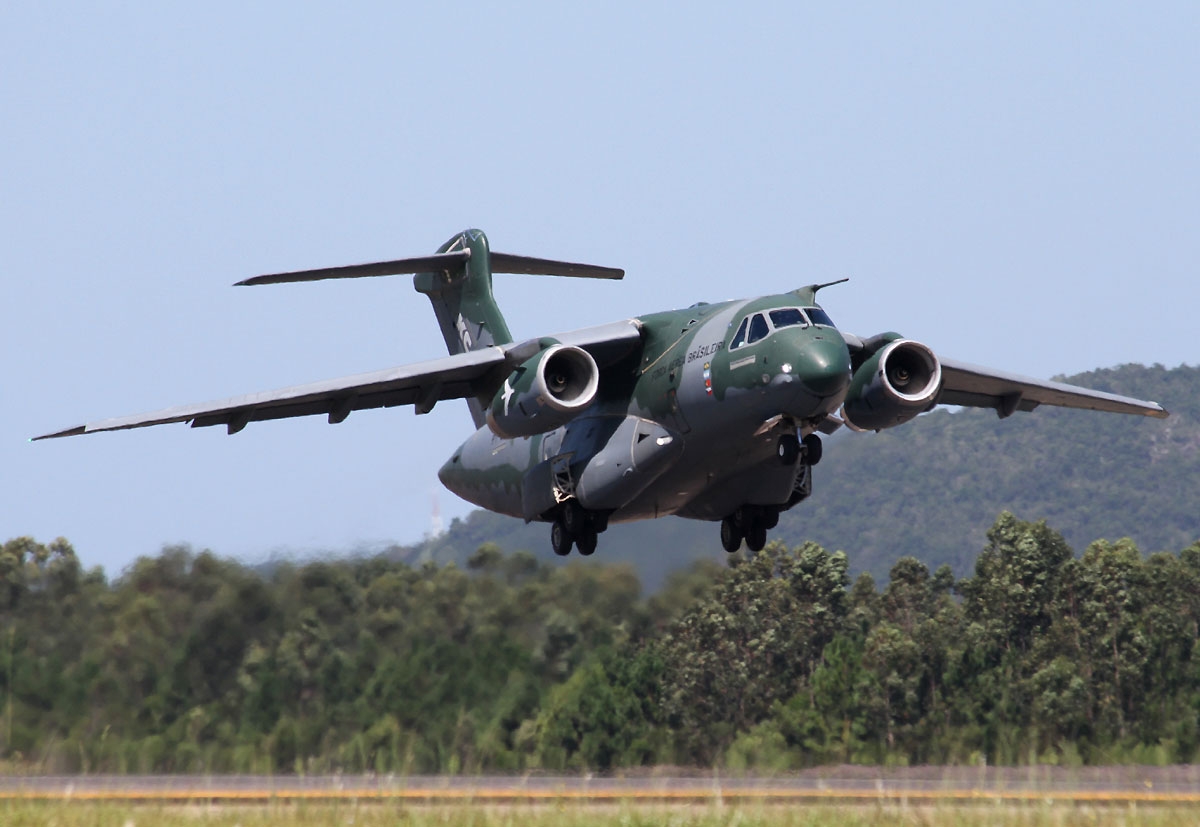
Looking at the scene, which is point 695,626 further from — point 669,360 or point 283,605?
point 669,360

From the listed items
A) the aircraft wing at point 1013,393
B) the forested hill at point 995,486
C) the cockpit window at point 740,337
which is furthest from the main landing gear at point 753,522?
the forested hill at point 995,486

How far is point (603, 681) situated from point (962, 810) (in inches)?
513

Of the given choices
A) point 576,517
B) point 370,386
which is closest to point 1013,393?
point 576,517

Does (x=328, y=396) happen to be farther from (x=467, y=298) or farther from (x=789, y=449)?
(x=789, y=449)

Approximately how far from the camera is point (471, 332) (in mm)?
20594

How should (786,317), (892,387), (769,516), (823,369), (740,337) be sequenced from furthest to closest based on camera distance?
(769,516) → (892,387) → (740,337) → (786,317) → (823,369)

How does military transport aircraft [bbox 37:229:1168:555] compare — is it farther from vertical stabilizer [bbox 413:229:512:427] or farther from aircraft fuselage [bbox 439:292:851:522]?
vertical stabilizer [bbox 413:229:512:427]

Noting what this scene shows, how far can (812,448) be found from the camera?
15.6 meters

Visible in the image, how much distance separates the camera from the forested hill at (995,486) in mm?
110938

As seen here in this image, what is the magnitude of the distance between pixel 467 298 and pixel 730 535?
200 inches

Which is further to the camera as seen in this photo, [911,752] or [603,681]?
[911,752]

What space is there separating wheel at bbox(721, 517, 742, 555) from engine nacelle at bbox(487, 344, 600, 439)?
129 inches

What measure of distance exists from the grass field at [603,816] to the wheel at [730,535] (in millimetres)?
8803

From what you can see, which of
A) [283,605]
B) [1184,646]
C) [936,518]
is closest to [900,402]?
[283,605]
